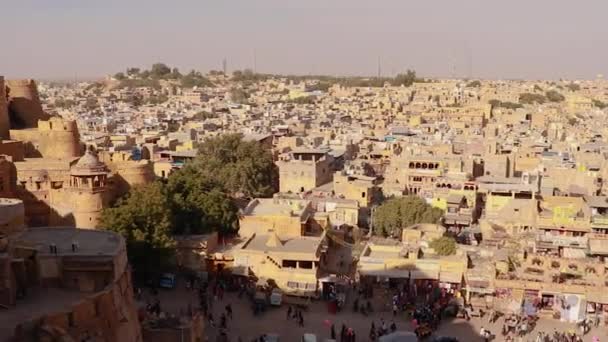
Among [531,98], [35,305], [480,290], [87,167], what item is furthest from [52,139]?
[531,98]

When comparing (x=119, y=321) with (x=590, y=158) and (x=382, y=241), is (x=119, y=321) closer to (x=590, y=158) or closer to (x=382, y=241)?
(x=382, y=241)

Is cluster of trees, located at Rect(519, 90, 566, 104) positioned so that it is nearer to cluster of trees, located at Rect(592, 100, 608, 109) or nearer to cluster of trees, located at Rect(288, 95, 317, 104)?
cluster of trees, located at Rect(592, 100, 608, 109)

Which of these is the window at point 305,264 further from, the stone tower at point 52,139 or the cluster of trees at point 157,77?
the cluster of trees at point 157,77

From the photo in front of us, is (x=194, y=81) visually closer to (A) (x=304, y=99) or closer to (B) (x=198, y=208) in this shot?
(A) (x=304, y=99)

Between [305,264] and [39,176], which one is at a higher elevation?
[39,176]

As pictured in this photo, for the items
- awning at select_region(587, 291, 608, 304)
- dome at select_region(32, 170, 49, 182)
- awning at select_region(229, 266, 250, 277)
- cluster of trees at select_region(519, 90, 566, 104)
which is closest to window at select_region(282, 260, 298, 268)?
awning at select_region(229, 266, 250, 277)
